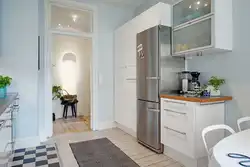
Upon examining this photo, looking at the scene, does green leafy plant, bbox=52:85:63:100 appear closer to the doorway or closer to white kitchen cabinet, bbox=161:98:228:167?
the doorway

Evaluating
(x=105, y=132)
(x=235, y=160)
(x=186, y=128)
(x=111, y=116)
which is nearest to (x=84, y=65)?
(x=111, y=116)

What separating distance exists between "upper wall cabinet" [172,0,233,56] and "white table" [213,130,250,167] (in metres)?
1.32

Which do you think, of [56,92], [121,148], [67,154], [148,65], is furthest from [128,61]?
[56,92]

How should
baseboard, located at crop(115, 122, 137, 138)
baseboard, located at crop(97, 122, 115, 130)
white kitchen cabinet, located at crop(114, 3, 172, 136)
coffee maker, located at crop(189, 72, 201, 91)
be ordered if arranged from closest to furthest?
1. coffee maker, located at crop(189, 72, 201, 91)
2. white kitchen cabinet, located at crop(114, 3, 172, 136)
3. baseboard, located at crop(115, 122, 137, 138)
4. baseboard, located at crop(97, 122, 115, 130)

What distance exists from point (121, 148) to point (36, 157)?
1257 millimetres

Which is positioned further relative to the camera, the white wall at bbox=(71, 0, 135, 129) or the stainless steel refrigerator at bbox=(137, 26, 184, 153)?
the white wall at bbox=(71, 0, 135, 129)

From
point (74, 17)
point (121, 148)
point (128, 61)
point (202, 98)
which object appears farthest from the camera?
point (74, 17)

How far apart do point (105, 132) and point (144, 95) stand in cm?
145

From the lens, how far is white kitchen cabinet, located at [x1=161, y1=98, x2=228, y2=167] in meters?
1.95

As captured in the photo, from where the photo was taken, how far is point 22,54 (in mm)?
Result: 2746

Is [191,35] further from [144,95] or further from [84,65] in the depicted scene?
[84,65]

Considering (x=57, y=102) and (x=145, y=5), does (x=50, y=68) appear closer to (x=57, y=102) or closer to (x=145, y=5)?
(x=57, y=102)

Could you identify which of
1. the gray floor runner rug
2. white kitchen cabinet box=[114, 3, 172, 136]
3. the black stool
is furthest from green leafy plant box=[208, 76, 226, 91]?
the black stool

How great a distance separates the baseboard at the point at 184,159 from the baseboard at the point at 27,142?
2.12 meters
